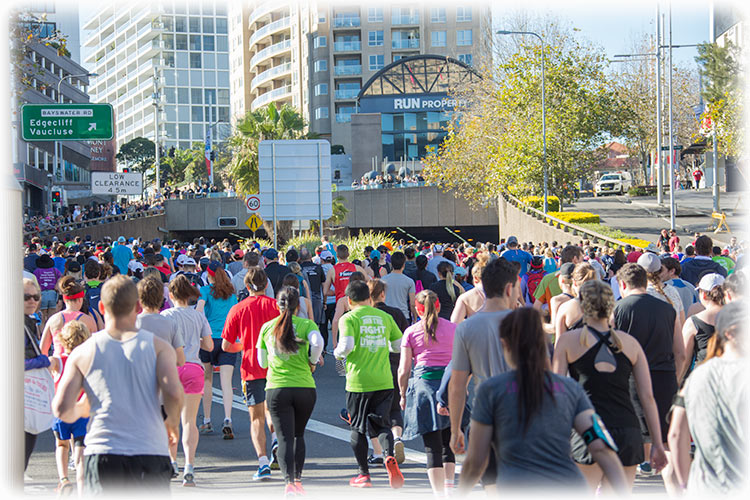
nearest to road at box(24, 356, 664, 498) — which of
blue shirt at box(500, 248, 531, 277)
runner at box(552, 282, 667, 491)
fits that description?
runner at box(552, 282, 667, 491)

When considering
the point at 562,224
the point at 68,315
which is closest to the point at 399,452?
the point at 68,315

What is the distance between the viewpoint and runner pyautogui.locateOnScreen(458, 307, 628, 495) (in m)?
3.82

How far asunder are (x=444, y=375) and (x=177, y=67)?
414ft

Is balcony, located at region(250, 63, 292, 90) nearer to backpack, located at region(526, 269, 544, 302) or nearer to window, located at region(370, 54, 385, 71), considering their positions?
window, located at region(370, 54, 385, 71)

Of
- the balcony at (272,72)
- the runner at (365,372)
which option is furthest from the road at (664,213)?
the balcony at (272,72)

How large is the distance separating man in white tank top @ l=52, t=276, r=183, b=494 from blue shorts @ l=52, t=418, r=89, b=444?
214 centimetres

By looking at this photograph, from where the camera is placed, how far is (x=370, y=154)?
74.9 m

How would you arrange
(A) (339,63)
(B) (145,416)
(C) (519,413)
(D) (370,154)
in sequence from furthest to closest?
(A) (339,63)
(D) (370,154)
(B) (145,416)
(C) (519,413)

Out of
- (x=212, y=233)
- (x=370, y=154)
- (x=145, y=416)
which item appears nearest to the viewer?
(x=145, y=416)

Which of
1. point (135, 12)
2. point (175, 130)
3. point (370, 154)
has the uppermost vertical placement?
point (135, 12)

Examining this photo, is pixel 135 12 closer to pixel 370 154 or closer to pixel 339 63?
pixel 339 63

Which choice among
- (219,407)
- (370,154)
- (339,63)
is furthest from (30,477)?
(339,63)

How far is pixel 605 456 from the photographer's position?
4.05 meters

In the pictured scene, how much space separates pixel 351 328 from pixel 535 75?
33.6 metres
